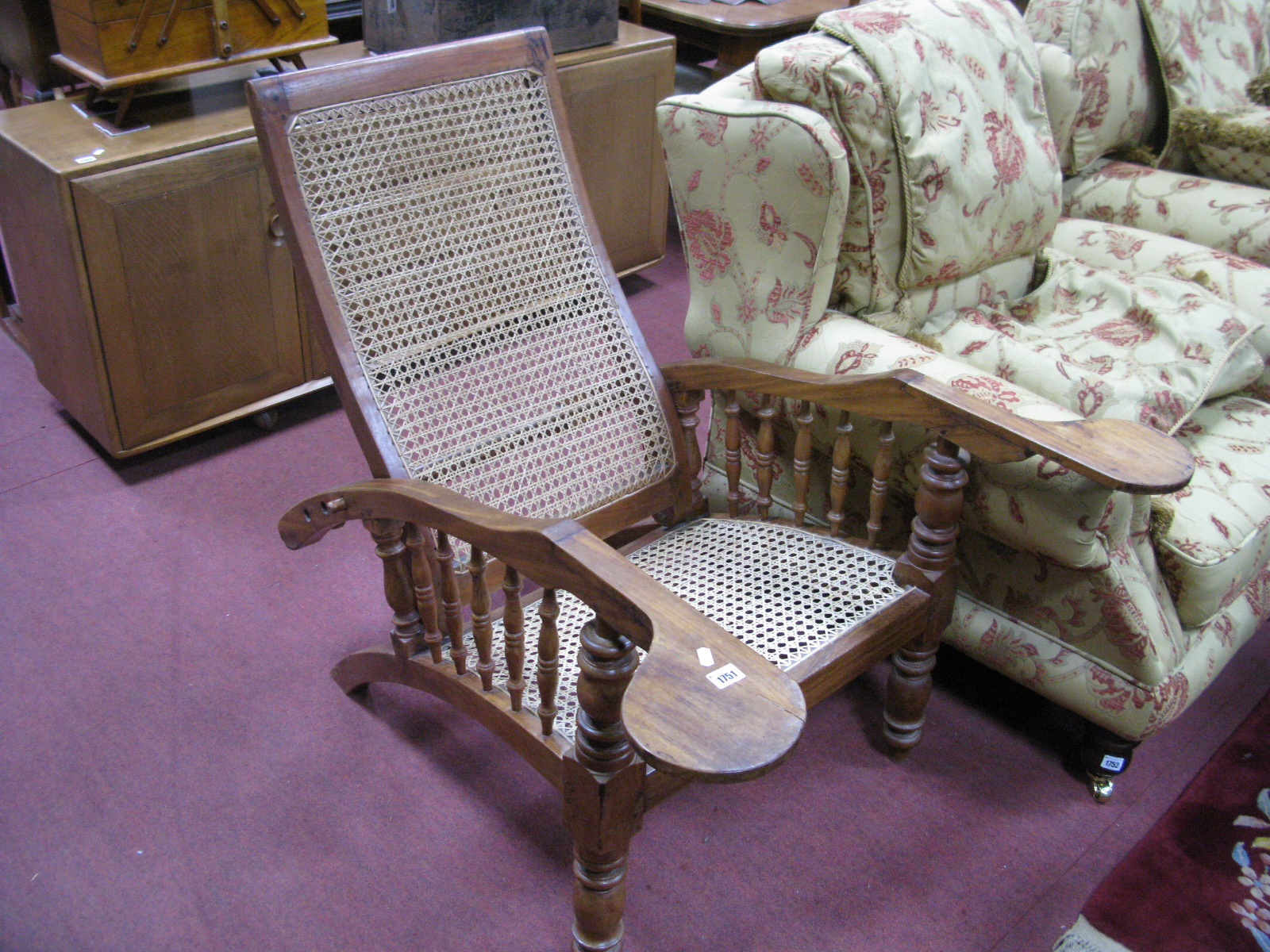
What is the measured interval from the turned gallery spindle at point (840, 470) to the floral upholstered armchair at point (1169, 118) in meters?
0.92

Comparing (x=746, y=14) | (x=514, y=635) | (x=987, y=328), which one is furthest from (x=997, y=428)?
(x=746, y=14)

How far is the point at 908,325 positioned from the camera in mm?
1696

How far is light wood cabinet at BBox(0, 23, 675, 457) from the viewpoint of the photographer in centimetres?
190

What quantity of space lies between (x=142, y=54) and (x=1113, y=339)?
1.77 meters

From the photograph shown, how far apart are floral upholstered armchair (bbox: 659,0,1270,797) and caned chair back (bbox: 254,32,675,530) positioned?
0.62 ft

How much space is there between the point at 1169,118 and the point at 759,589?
5.10 ft

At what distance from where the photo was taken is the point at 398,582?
57.2 inches

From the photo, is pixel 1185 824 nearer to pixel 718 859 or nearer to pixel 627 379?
pixel 718 859

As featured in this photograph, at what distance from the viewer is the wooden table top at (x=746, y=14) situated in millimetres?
2771

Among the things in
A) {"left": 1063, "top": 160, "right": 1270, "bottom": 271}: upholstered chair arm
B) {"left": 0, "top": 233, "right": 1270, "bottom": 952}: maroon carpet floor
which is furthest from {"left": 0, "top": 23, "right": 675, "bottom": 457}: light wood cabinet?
{"left": 1063, "top": 160, "right": 1270, "bottom": 271}: upholstered chair arm

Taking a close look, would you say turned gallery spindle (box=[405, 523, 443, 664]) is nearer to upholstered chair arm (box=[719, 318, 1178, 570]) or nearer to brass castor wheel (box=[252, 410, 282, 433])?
upholstered chair arm (box=[719, 318, 1178, 570])

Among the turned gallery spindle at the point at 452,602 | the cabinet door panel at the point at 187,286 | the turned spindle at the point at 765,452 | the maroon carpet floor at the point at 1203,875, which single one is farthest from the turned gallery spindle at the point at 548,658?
the cabinet door panel at the point at 187,286

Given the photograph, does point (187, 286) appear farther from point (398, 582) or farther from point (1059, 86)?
point (1059, 86)

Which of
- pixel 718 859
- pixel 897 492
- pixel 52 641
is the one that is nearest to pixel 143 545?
pixel 52 641
